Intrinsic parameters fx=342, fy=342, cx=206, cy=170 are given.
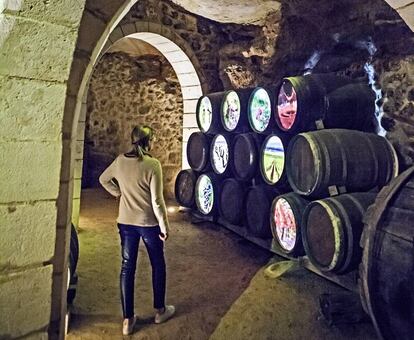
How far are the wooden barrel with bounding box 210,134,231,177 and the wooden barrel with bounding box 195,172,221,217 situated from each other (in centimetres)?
13

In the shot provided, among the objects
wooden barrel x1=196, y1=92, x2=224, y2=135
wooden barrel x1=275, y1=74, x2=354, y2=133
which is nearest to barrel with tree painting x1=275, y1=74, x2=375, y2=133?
wooden barrel x1=275, y1=74, x2=354, y2=133

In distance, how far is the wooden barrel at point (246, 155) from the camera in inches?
161

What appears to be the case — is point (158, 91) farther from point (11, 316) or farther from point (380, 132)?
point (11, 316)

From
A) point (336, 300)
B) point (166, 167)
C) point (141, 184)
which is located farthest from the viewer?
point (166, 167)

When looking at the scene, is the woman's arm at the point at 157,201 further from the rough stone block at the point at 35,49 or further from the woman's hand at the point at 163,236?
the rough stone block at the point at 35,49

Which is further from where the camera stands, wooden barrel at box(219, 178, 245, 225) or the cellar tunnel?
wooden barrel at box(219, 178, 245, 225)

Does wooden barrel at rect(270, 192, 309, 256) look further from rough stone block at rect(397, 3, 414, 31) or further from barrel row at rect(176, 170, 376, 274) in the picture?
rough stone block at rect(397, 3, 414, 31)

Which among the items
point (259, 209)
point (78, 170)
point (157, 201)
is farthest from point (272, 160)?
point (78, 170)

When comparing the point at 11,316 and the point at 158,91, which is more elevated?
the point at 158,91

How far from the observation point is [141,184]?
7.87 feet

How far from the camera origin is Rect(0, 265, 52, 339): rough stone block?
3.94ft

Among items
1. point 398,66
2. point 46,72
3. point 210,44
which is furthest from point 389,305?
point 210,44

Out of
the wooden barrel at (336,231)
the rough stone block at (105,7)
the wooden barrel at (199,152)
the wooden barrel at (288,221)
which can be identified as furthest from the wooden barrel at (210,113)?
the rough stone block at (105,7)

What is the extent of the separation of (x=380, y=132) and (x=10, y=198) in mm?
3572
